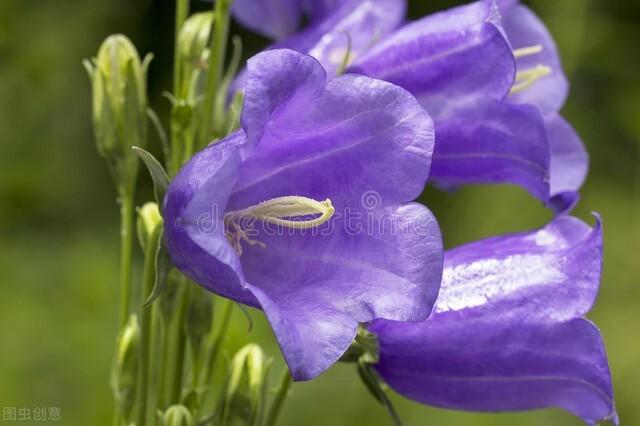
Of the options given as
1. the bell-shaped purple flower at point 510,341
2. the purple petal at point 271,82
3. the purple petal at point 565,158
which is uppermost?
the purple petal at point 271,82

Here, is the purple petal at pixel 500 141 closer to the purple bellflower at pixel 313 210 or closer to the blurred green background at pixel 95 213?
the purple bellflower at pixel 313 210

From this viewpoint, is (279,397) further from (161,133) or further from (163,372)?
(161,133)

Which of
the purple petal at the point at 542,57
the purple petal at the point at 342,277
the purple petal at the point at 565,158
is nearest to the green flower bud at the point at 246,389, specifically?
the purple petal at the point at 342,277

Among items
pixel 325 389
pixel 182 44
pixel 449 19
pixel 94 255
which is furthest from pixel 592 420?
pixel 94 255

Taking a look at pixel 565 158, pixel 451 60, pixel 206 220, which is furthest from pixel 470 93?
pixel 206 220

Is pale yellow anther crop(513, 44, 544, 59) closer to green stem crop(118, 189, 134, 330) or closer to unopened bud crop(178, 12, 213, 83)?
unopened bud crop(178, 12, 213, 83)

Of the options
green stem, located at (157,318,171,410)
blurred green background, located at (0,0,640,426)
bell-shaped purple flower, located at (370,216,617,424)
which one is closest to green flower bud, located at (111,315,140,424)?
green stem, located at (157,318,171,410)
